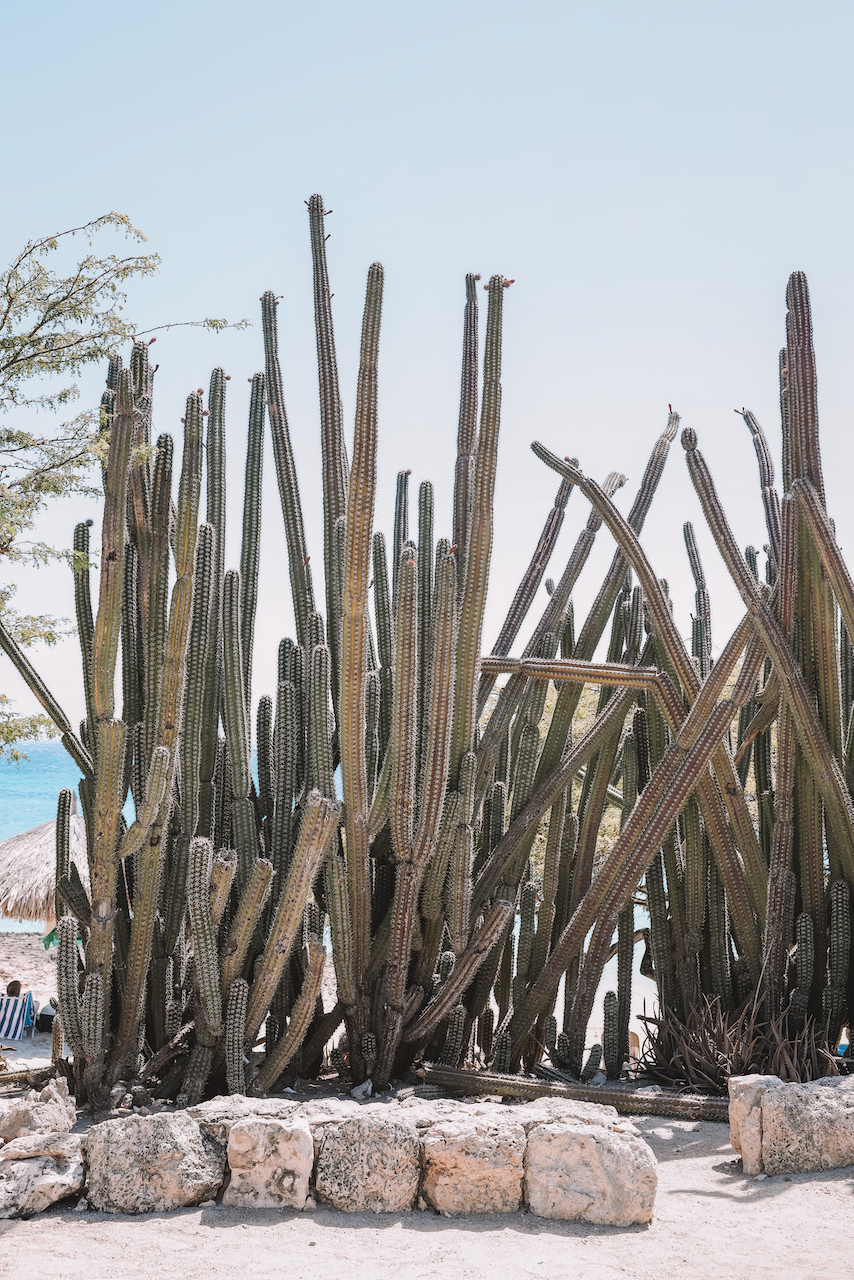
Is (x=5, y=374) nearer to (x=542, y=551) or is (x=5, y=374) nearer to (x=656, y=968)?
(x=542, y=551)

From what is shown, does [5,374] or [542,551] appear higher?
[5,374]

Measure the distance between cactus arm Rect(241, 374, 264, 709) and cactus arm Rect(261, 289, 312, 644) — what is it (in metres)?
0.08

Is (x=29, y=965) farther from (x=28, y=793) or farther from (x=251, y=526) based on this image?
(x=28, y=793)

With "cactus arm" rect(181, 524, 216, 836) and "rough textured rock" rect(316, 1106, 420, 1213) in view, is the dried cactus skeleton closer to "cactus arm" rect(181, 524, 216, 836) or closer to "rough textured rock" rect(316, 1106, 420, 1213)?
"cactus arm" rect(181, 524, 216, 836)

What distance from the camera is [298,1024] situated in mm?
→ 4742

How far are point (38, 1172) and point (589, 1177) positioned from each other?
188cm

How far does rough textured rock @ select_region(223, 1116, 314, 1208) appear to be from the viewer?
3.62 metres

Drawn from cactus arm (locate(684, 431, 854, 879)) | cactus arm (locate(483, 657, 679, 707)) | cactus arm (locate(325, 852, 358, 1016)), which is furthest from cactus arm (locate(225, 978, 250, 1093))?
cactus arm (locate(684, 431, 854, 879))

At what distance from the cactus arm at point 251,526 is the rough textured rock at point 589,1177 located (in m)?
2.79

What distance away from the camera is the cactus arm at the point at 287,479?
573 centimetres

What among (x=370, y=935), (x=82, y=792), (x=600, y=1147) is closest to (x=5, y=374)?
(x=82, y=792)

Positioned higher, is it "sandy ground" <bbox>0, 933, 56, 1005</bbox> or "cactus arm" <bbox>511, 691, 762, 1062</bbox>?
"cactus arm" <bbox>511, 691, 762, 1062</bbox>

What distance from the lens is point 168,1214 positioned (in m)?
3.57

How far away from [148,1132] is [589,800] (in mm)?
3167
